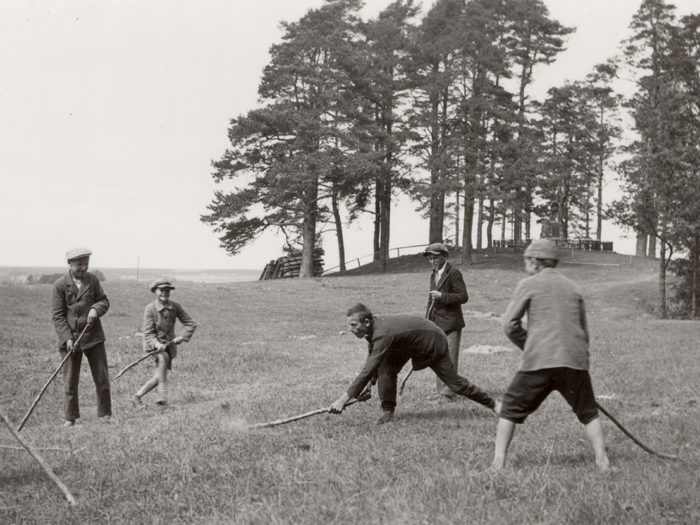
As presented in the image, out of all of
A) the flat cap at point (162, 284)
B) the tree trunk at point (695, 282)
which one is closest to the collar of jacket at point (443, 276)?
the flat cap at point (162, 284)

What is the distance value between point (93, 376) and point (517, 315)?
602 cm

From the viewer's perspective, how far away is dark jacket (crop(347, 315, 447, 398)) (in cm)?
826

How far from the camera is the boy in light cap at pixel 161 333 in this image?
35.9 ft

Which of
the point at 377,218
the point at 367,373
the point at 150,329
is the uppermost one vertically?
the point at 377,218

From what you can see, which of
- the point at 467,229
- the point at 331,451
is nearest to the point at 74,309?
the point at 331,451

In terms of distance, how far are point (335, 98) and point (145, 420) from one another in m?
32.6

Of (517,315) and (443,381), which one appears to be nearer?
(517,315)

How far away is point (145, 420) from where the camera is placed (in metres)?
9.56

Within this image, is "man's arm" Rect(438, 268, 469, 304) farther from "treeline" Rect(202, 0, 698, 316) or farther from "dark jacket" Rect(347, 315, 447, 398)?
"treeline" Rect(202, 0, 698, 316)

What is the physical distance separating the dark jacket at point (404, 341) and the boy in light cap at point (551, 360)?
7.55ft

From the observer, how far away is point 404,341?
8.46m

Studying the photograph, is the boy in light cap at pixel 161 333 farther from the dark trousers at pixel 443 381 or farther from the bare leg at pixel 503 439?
the bare leg at pixel 503 439

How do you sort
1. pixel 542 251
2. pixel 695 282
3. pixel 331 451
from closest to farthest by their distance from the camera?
pixel 542 251, pixel 331 451, pixel 695 282

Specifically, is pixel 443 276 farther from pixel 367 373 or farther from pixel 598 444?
pixel 598 444
